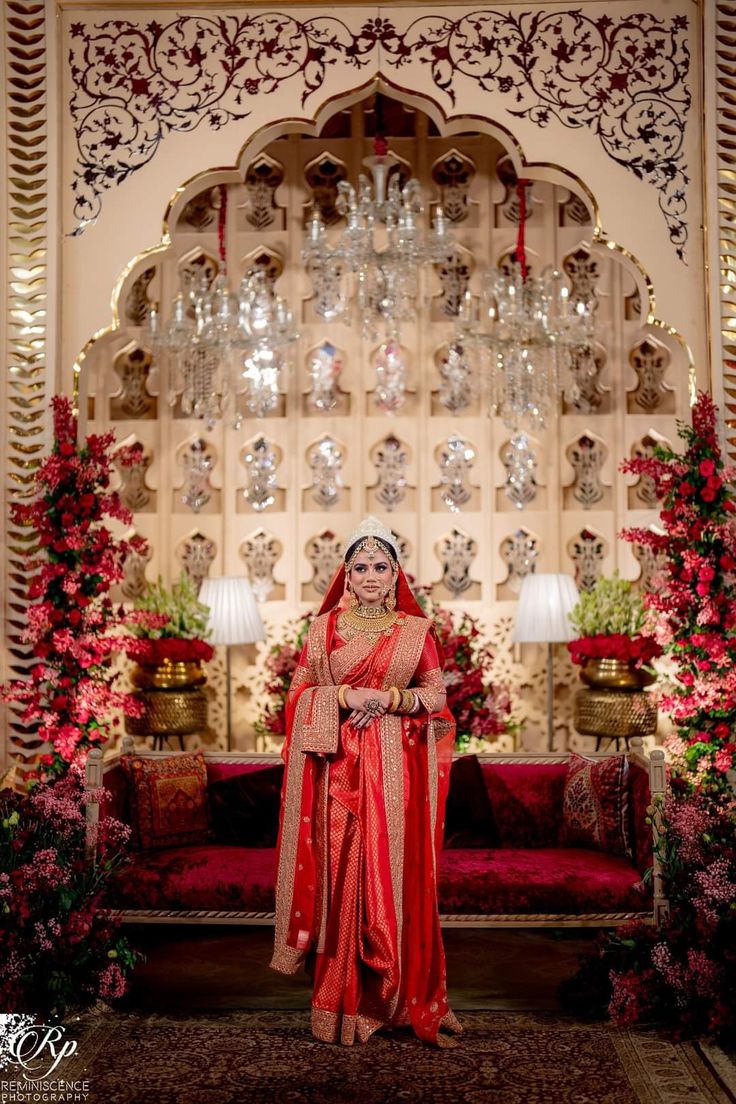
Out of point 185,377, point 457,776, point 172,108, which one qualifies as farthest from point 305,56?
point 457,776

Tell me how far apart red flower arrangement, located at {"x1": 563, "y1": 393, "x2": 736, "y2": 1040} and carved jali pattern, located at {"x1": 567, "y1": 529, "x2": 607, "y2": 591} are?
1.14 m

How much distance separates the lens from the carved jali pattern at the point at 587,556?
659 centimetres

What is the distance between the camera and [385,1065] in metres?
3.53

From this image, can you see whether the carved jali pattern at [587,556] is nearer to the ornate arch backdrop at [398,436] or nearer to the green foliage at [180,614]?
the ornate arch backdrop at [398,436]

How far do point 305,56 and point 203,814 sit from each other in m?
3.58

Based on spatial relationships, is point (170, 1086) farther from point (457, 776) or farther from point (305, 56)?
point (305, 56)

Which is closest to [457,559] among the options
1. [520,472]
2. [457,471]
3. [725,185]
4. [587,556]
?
[457,471]

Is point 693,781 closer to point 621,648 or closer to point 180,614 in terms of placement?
point 621,648

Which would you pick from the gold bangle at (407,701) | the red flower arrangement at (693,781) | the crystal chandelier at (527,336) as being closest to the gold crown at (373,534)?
the gold bangle at (407,701)

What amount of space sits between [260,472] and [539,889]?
10.3 feet

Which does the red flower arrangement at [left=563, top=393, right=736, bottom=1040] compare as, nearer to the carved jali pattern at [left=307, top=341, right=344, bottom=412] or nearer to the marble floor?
the marble floor

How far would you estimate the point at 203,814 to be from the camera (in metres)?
5.03

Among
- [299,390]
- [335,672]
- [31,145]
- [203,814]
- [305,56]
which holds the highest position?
[305,56]

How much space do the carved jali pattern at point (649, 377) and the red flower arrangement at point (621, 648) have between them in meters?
1.53
